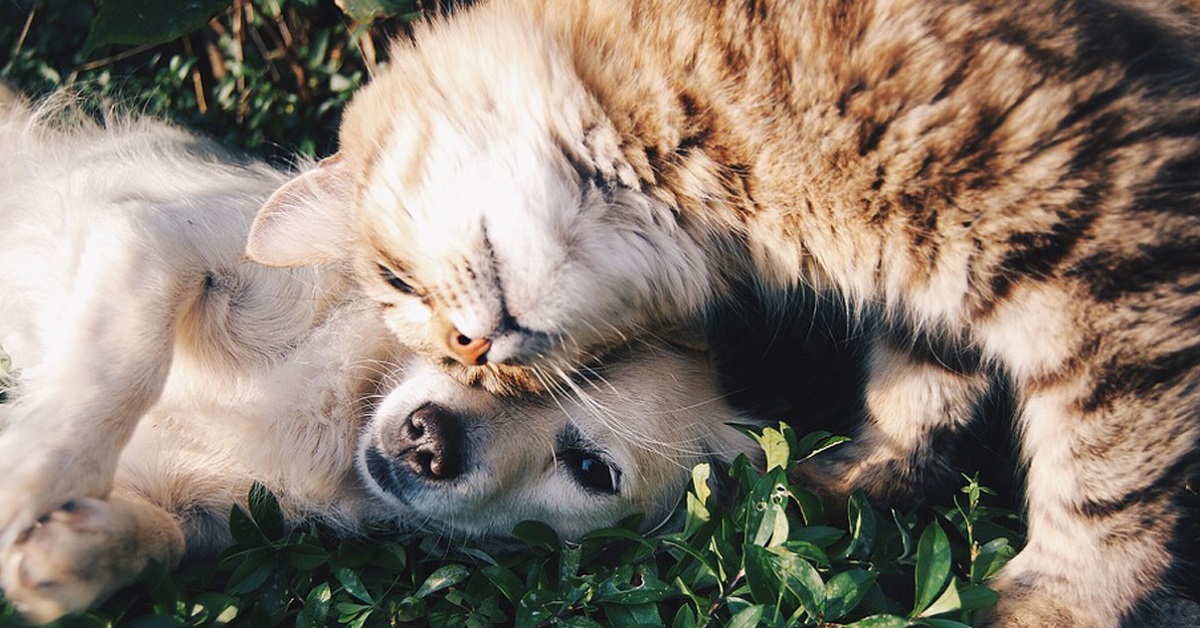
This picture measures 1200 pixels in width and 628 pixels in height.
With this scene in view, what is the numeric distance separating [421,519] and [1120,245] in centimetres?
172

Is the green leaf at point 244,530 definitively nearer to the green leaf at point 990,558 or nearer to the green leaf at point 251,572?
the green leaf at point 251,572

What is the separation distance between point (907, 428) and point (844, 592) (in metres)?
0.74

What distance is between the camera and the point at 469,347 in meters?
2.44

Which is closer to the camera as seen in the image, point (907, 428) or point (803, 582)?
point (803, 582)

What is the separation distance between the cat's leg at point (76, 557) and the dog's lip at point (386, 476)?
1.80 feet

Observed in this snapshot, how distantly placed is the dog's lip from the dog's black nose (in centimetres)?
4

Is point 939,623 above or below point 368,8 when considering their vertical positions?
below

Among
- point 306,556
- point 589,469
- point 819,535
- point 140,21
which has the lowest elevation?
point 589,469

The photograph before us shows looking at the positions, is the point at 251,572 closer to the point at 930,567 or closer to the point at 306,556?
the point at 306,556

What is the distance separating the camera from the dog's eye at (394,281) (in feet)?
8.57

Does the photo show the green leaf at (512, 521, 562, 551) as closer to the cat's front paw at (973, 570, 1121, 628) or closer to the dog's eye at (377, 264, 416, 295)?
the dog's eye at (377, 264, 416, 295)

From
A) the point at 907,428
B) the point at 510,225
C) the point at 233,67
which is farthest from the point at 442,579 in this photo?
the point at 233,67

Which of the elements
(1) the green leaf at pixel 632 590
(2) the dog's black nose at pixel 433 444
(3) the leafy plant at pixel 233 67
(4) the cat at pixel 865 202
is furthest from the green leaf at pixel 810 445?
(3) the leafy plant at pixel 233 67

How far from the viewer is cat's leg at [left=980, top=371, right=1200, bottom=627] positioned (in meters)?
2.15
